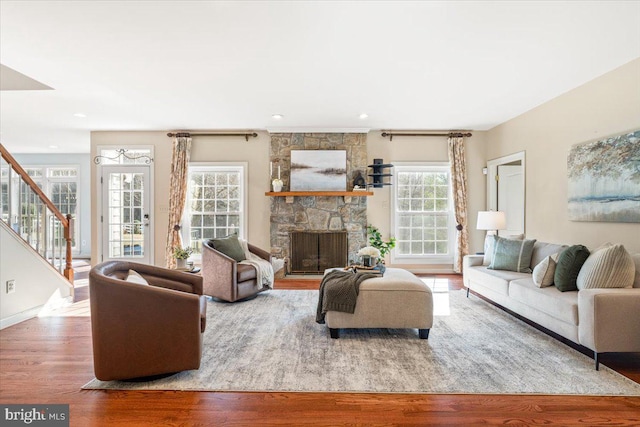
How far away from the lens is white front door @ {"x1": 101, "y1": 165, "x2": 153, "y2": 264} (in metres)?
6.50

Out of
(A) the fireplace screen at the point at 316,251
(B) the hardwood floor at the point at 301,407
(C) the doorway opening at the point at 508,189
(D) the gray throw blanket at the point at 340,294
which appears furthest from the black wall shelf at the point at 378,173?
(B) the hardwood floor at the point at 301,407

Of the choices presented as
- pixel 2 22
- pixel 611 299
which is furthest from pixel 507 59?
pixel 2 22

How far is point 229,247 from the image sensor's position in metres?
A: 4.85

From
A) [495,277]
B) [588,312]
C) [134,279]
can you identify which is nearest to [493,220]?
[495,277]

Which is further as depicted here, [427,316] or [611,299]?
[427,316]

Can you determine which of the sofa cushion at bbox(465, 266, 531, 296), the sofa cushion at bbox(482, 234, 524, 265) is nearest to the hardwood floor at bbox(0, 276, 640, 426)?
the sofa cushion at bbox(465, 266, 531, 296)

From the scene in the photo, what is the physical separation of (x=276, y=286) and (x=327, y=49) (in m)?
3.68

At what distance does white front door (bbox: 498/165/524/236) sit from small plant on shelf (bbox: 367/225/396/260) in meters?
1.93

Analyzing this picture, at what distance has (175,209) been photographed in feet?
20.8

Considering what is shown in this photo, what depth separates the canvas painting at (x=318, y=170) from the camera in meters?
6.30

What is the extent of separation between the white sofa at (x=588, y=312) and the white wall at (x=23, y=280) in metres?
5.43

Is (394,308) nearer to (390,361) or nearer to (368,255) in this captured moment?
(390,361)

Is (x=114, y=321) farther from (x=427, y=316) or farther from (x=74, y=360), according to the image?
(x=427, y=316)

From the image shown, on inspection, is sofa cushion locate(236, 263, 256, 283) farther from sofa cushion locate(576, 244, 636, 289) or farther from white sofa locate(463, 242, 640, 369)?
sofa cushion locate(576, 244, 636, 289)
